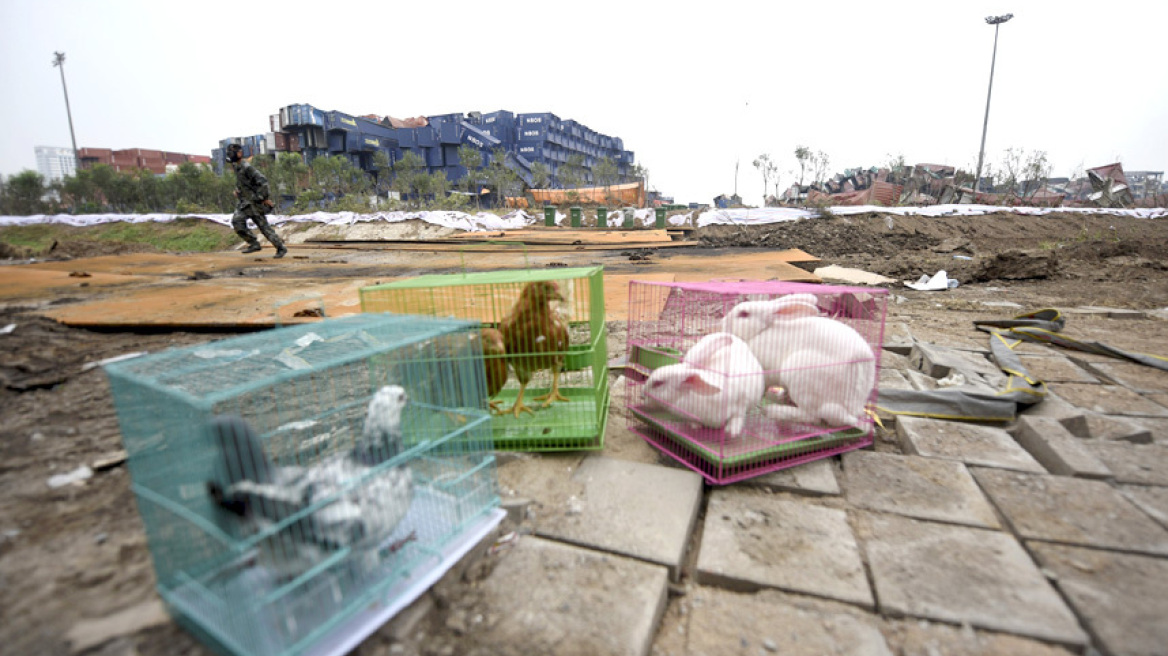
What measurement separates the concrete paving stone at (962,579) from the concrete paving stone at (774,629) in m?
0.19

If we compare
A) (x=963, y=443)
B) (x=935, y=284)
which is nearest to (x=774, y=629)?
(x=963, y=443)

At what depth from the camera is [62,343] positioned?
4.07m

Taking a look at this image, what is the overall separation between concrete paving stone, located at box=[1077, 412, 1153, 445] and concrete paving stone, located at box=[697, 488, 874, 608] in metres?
2.00

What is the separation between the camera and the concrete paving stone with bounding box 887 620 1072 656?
5.17 ft

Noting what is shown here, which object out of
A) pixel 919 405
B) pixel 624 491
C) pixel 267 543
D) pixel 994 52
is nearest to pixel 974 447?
pixel 919 405

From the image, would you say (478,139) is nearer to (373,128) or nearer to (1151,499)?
(373,128)

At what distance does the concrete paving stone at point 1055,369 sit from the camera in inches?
153

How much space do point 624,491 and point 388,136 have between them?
5133 cm

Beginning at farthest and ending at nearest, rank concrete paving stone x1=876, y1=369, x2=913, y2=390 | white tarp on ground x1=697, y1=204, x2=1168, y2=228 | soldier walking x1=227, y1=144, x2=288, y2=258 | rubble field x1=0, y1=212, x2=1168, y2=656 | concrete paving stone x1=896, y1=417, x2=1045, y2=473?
white tarp on ground x1=697, y1=204, x2=1168, y2=228 → soldier walking x1=227, y1=144, x2=288, y2=258 → concrete paving stone x1=876, y1=369, x2=913, y2=390 → concrete paving stone x1=896, y1=417, x2=1045, y2=473 → rubble field x1=0, y1=212, x2=1168, y2=656

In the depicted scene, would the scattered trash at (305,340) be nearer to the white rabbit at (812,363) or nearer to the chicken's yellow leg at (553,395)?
the chicken's yellow leg at (553,395)

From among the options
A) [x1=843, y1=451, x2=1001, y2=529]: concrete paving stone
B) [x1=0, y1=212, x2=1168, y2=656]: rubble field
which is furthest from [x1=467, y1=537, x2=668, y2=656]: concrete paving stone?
[x1=843, y1=451, x2=1001, y2=529]: concrete paving stone

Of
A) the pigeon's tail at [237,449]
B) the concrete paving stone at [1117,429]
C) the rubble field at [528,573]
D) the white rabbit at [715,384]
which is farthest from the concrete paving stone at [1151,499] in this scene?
the pigeon's tail at [237,449]

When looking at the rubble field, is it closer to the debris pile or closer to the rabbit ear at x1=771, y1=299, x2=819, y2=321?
the rabbit ear at x1=771, y1=299, x2=819, y2=321

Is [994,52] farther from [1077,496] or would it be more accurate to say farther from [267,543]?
[267,543]
